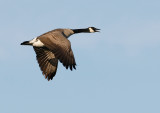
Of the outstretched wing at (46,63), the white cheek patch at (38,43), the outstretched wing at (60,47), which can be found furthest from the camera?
the outstretched wing at (46,63)

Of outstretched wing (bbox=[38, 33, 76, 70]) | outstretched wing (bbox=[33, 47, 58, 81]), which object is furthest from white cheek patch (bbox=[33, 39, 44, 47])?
outstretched wing (bbox=[33, 47, 58, 81])

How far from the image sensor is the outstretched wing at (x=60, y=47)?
19.7 metres

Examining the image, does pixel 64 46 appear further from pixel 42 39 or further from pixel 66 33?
pixel 66 33

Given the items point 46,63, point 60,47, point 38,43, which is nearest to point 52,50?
point 60,47

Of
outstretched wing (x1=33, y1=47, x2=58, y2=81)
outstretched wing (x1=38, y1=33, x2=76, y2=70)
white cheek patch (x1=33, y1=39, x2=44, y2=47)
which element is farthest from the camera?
outstretched wing (x1=33, y1=47, x2=58, y2=81)

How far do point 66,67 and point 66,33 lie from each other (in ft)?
14.8

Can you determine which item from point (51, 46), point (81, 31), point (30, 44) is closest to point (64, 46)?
point (51, 46)

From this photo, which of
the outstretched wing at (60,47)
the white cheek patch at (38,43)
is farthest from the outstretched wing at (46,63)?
the outstretched wing at (60,47)

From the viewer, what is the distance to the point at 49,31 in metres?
22.8

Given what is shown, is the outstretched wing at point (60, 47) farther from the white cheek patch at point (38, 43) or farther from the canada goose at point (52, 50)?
the white cheek patch at point (38, 43)

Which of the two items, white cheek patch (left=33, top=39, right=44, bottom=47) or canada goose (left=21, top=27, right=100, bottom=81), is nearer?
canada goose (left=21, top=27, right=100, bottom=81)

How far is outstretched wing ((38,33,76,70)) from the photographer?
64.7 ft

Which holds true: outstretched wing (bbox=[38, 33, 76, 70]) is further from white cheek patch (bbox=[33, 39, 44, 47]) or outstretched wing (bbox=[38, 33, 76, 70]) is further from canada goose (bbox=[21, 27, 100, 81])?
white cheek patch (bbox=[33, 39, 44, 47])

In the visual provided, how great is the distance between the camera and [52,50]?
66.3 ft
